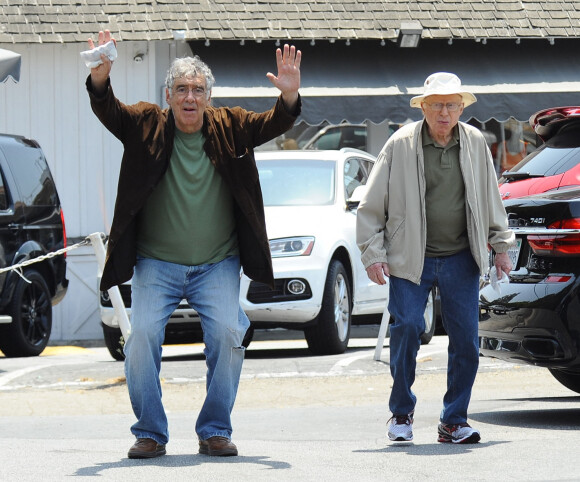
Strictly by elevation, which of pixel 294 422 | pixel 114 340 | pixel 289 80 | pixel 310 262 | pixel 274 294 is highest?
pixel 289 80

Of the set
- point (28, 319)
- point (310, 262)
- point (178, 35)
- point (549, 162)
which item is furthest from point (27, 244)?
point (549, 162)

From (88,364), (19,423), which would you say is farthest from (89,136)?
(19,423)

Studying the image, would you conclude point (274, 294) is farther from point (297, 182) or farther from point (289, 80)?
point (289, 80)

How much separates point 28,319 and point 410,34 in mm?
6390

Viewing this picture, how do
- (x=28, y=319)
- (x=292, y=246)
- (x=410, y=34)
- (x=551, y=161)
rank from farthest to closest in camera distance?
1. (x=410, y=34)
2. (x=28, y=319)
3. (x=292, y=246)
4. (x=551, y=161)

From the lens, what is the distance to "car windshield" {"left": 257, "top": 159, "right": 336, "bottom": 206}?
13086mm

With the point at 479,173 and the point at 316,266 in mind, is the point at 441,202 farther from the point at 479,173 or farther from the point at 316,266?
the point at 316,266

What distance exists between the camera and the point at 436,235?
730 cm

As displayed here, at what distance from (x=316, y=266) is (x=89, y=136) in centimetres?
639

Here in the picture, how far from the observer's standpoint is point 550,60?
1838 cm

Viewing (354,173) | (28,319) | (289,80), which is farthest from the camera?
(354,173)

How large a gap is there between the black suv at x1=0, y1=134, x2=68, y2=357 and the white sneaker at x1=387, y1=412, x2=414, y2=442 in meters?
6.11

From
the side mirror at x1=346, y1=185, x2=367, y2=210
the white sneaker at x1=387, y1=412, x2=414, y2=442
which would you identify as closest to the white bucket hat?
the white sneaker at x1=387, y1=412, x2=414, y2=442

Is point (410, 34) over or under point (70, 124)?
over
